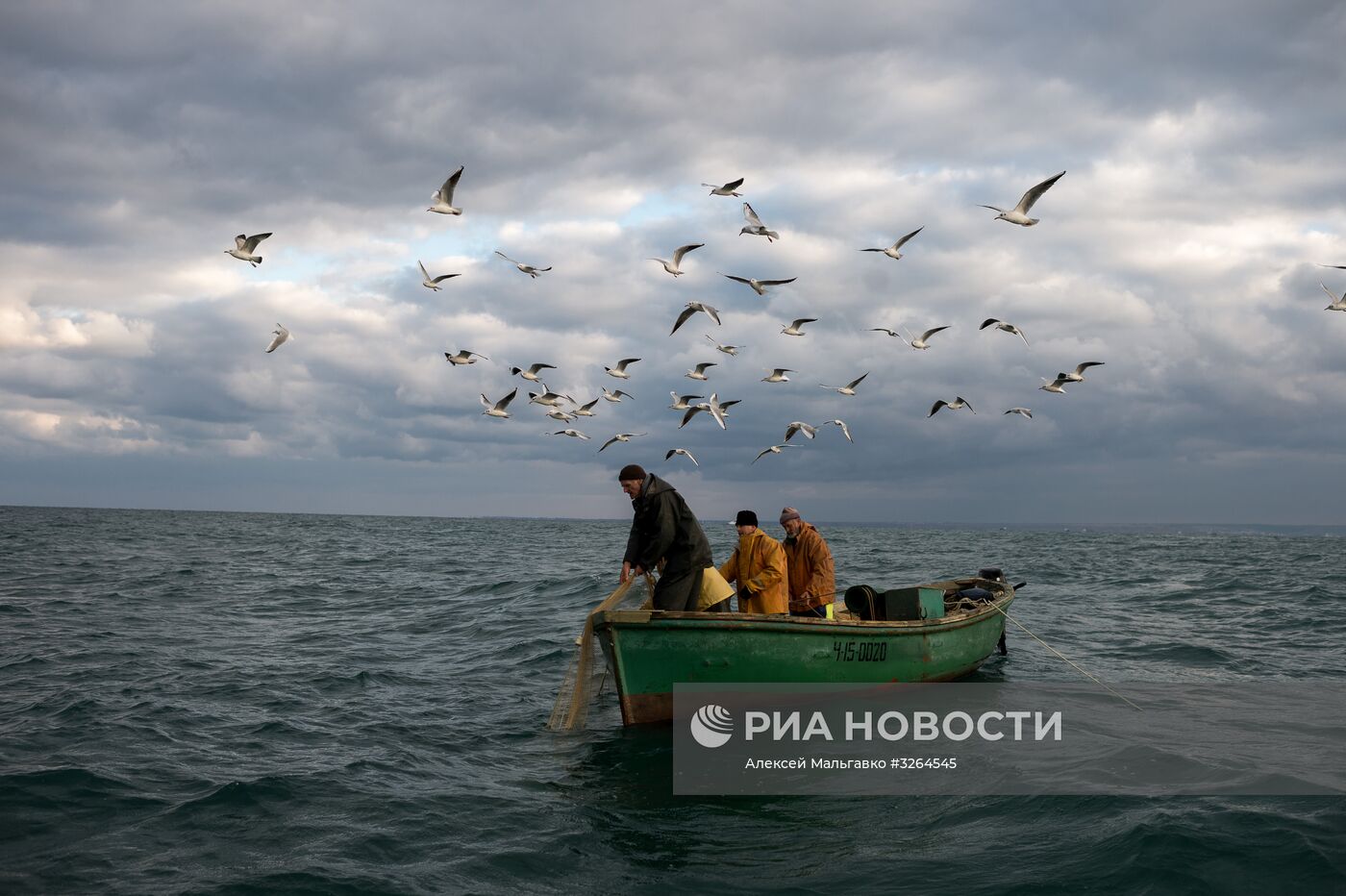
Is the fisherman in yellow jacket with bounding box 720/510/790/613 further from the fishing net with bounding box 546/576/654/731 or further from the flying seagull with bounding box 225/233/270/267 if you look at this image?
the flying seagull with bounding box 225/233/270/267

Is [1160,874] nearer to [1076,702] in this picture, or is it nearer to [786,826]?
[786,826]

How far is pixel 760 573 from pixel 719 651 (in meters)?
1.39

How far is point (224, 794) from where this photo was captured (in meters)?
8.43

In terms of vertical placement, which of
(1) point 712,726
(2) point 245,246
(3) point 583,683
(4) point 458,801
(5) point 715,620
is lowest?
(4) point 458,801

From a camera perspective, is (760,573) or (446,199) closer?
(760,573)

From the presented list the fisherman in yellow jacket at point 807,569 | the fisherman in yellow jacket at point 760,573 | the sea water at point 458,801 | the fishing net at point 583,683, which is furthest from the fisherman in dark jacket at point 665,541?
the fisherman in yellow jacket at point 807,569

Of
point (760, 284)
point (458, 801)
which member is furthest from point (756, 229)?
point (458, 801)

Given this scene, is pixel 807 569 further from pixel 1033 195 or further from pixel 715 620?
pixel 1033 195

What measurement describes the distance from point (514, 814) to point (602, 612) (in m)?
2.66

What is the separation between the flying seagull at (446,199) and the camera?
17.6m

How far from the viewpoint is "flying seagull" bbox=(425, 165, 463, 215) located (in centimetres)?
1762

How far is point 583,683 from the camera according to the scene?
11.1 m

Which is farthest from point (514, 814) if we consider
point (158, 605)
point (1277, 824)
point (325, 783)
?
point (158, 605)

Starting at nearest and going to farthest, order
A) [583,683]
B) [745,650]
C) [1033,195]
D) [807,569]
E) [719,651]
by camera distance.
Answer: [719,651] → [745,650] → [583,683] → [807,569] → [1033,195]
